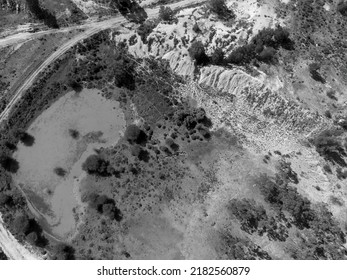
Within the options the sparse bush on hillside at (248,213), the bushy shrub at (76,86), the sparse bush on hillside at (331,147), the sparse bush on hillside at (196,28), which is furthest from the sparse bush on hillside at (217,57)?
the sparse bush on hillside at (248,213)

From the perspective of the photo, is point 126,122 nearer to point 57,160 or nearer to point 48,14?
point 57,160

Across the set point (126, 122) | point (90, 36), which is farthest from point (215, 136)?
point (90, 36)

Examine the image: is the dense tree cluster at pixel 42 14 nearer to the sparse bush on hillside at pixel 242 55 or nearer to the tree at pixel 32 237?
the sparse bush on hillside at pixel 242 55

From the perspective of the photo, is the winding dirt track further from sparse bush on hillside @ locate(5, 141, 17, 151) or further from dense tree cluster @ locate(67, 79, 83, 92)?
dense tree cluster @ locate(67, 79, 83, 92)

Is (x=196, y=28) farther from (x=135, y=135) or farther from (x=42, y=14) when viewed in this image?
(x=42, y=14)

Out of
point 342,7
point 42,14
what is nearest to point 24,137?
point 42,14

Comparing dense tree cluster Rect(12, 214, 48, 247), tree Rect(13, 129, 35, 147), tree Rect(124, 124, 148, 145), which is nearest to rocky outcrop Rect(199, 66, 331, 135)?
tree Rect(124, 124, 148, 145)
